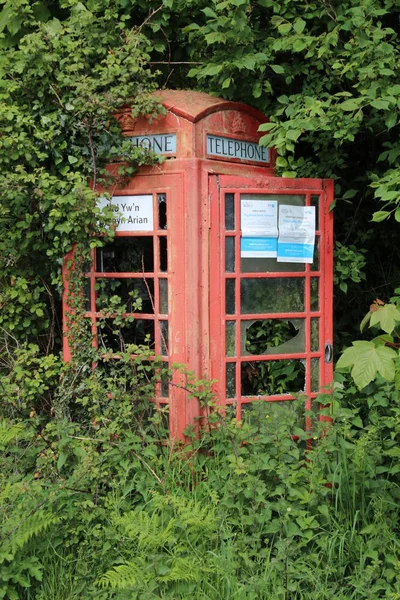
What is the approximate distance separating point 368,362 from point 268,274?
1282 millimetres

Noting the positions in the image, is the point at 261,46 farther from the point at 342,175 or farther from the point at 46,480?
the point at 46,480

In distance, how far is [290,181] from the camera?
5375 mm

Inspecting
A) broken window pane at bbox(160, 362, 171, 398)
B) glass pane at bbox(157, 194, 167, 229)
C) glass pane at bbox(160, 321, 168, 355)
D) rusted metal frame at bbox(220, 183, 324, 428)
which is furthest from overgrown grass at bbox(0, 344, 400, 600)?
glass pane at bbox(157, 194, 167, 229)

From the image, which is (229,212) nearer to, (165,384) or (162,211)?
(162,211)

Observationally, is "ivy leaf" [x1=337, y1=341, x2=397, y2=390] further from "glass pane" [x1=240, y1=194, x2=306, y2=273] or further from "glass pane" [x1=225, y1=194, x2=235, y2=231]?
"glass pane" [x1=225, y1=194, x2=235, y2=231]

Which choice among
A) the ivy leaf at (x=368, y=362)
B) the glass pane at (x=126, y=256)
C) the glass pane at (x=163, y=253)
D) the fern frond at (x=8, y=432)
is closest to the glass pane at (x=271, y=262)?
the glass pane at (x=163, y=253)

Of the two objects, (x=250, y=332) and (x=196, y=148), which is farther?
(x=250, y=332)

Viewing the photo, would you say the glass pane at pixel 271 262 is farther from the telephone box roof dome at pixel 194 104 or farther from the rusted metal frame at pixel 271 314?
the telephone box roof dome at pixel 194 104

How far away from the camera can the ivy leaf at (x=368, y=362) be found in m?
4.18

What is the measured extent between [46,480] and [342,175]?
361cm

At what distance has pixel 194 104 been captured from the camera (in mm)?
5242

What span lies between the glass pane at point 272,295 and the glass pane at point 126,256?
2.57 ft

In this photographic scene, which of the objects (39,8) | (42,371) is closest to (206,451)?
(42,371)

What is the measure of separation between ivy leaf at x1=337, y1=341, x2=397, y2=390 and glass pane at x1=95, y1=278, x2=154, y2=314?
62.5 inches
